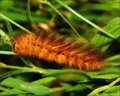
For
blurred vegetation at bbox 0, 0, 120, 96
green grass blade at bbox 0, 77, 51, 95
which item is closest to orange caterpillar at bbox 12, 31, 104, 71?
blurred vegetation at bbox 0, 0, 120, 96

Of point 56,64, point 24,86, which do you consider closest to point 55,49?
point 24,86

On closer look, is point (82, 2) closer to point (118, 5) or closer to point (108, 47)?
point (118, 5)

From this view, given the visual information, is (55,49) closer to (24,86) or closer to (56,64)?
(24,86)

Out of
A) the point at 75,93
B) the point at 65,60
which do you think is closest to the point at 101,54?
the point at 65,60

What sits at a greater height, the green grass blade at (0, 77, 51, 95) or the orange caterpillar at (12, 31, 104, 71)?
the orange caterpillar at (12, 31, 104, 71)

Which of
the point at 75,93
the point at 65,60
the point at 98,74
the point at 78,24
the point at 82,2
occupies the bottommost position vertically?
the point at 75,93

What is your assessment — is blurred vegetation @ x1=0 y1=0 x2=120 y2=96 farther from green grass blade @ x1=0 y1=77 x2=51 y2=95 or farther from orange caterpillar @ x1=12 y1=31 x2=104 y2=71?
orange caterpillar @ x1=12 y1=31 x2=104 y2=71
